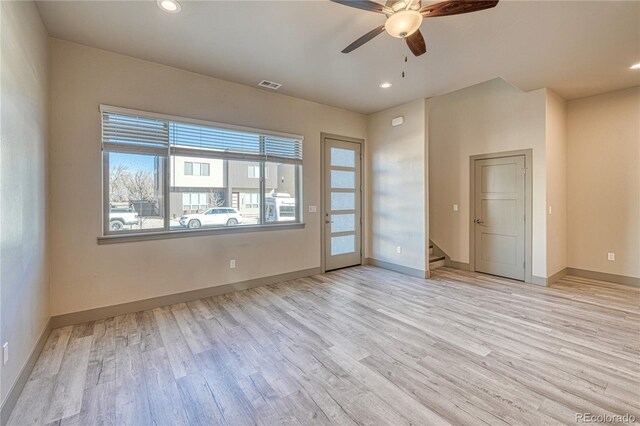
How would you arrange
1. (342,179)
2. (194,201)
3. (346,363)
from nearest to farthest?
(346,363) → (194,201) → (342,179)

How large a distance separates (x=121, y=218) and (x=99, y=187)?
1.33 feet

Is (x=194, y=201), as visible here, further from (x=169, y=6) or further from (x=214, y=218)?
(x=169, y=6)

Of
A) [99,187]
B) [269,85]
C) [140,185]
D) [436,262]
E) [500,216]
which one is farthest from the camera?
[436,262]

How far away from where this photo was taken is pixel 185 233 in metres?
3.67

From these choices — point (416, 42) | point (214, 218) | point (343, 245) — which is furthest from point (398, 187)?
point (214, 218)

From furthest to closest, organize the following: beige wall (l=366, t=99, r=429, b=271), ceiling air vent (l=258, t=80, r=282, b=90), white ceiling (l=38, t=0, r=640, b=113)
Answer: beige wall (l=366, t=99, r=429, b=271), ceiling air vent (l=258, t=80, r=282, b=90), white ceiling (l=38, t=0, r=640, b=113)

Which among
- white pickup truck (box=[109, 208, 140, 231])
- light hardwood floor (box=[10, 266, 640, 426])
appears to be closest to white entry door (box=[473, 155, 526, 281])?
light hardwood floor (box=[10, 266, 640, 426])

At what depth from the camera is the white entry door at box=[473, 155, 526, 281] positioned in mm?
4574

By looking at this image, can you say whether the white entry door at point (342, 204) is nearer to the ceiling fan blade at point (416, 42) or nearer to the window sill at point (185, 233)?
the window sill at point (185, 233)

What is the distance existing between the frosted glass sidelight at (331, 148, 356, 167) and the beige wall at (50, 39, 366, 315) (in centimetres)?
118

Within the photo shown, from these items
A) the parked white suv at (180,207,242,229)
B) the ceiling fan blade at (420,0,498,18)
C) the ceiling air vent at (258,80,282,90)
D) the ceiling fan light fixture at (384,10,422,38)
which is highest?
the ceiling air vent at (258,80,282,90)

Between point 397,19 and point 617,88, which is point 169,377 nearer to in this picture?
point 397,19

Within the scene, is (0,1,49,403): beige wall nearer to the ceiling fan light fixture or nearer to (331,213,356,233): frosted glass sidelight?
the ceiling fan light fixture

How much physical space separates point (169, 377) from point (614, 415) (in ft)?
9.79
